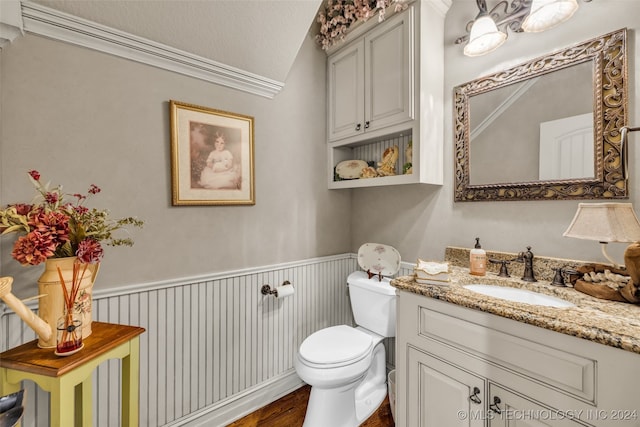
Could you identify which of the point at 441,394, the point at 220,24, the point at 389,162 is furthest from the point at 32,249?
the point at 389,162

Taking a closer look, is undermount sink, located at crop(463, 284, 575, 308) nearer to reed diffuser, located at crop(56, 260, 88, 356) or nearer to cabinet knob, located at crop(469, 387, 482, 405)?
cabinet knob, located at crop(469, 387, 482, 405)

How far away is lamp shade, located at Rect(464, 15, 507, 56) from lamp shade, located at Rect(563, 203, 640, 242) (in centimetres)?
92

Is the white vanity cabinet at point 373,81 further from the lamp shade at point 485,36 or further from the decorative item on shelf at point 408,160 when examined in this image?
the lamp shade at point 485,36

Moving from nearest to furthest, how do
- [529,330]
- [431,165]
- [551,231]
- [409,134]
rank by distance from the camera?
[529,330]
[551,231]
[431,165]
[409,134]

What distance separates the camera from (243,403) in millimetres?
1787

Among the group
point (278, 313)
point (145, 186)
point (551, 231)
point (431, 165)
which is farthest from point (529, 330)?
point (145, 186)

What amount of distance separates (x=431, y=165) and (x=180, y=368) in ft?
6.19

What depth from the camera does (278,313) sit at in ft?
6.43

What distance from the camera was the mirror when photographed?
1214 mm

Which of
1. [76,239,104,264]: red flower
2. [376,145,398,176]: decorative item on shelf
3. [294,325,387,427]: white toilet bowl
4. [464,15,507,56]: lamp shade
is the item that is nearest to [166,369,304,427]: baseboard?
[294,325,387,427]: white toilet bowl

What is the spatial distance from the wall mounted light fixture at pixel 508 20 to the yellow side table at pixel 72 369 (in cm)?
211

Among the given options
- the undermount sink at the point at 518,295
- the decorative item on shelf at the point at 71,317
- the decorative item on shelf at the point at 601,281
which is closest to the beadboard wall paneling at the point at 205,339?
the decorative item on shelf at the point at 71,317

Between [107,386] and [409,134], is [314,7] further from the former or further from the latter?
[107,386]

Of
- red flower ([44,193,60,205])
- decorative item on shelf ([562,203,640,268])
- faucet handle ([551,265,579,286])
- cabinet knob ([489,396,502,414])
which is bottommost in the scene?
cabinet knob ([489,396,502,414])
